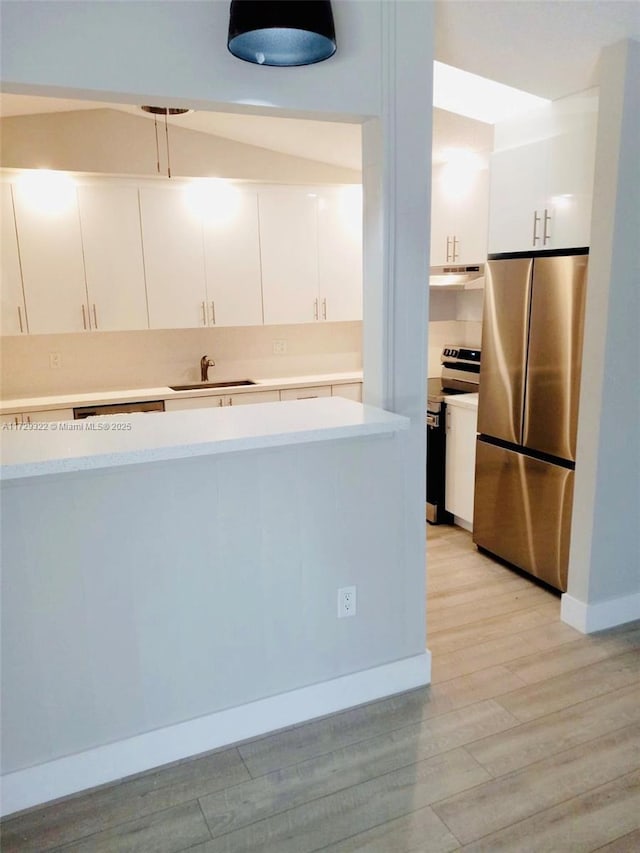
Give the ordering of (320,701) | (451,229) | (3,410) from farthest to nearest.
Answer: (451,229), (3,410), (320,701)

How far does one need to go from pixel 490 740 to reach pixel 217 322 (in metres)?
3.28

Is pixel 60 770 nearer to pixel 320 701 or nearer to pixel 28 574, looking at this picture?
pixel 28 574

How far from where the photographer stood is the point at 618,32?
240cm

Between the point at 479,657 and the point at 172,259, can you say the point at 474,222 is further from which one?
the point at 479,657

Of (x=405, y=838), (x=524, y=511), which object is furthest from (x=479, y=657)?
(x=405, y=838)

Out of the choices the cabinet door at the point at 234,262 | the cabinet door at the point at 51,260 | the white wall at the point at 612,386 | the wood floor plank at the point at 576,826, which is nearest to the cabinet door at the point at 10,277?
the cabinet door at the point at 51,260

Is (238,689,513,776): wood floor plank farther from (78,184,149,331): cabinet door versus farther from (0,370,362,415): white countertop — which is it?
(78,184,149,331): cabinet door

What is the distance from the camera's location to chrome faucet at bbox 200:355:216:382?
4754mm

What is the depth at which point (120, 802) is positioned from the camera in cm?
198

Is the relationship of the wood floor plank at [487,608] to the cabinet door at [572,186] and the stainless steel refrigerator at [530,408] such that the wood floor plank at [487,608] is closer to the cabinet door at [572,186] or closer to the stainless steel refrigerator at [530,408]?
the stainless steel refrigerator at [530,408]

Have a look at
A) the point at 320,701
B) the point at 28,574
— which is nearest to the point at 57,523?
the point at 28,574

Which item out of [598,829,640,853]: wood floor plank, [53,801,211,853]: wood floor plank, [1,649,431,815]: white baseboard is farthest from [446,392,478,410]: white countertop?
[53,801,211,853]: wood floor plank

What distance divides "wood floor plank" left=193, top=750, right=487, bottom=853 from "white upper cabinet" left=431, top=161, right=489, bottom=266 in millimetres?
2945

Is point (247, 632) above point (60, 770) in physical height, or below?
above
